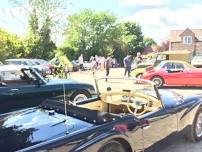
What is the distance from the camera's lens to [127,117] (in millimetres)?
4957

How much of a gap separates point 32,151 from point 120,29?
6607cm

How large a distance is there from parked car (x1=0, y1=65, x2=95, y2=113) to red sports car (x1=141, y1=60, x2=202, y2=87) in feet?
28.2

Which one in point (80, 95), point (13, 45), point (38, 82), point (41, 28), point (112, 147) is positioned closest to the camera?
point (112, 147)

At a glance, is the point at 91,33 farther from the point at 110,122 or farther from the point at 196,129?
the point at 110,122

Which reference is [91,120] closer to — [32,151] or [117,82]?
[32,151]

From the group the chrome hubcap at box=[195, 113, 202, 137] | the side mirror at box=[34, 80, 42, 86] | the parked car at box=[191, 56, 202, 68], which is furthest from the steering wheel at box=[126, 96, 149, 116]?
the parked car at box=[191, 56, 202, 68]

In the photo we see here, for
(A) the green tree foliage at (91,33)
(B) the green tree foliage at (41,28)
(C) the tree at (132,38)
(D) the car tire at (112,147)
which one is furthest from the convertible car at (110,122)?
(C) the tree at (132,38)

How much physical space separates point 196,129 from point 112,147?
2.49m

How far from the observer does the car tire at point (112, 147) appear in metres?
4.50

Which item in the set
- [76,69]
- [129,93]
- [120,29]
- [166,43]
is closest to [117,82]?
[129,93]

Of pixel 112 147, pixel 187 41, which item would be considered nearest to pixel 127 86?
pixel 112 147

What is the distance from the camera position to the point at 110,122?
15.5ft

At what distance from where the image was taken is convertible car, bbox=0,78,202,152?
4.32 metres

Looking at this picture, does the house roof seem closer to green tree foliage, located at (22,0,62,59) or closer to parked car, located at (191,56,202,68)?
green tree foliage, located at (22,0,62,59)
